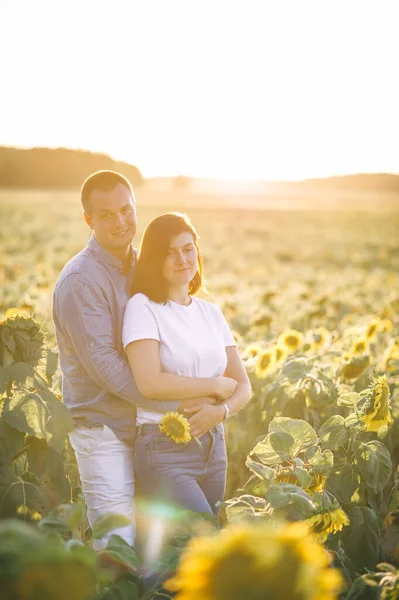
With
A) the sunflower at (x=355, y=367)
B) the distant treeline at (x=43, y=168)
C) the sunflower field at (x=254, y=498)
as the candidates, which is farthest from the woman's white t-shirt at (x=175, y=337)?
the distant treeline at (x=43, y=168)

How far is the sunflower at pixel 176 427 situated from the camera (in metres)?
2.66

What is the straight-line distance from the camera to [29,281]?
34.9ft

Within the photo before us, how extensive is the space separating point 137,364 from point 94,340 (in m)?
0.20

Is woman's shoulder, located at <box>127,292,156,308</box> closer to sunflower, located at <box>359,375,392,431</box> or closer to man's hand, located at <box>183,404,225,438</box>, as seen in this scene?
man's hand, located at <box>183,404,225,438</box>

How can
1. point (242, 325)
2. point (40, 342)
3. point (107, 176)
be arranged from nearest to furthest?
point (40, 342) → point (107, 176) → point (242, 325)

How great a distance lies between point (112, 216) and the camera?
2912 millimetres

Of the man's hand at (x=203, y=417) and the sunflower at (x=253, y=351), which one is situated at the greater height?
the man's hand at (x=203, y=417)

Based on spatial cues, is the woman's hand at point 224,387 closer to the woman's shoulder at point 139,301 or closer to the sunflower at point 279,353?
the woman's shoulder at point 139,301

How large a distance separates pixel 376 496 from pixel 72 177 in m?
56.3

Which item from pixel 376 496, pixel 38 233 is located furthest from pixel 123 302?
pixel 38 233

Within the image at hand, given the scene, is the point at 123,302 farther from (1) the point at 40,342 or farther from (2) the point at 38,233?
(2) the point at 38,233

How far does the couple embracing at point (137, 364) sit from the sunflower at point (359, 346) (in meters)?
2.12

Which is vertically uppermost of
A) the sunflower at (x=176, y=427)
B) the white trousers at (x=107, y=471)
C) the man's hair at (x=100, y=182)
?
the man's hair at (x=100, y=182)

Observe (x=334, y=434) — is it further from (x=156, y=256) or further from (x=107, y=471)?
(x=156, y=256)
